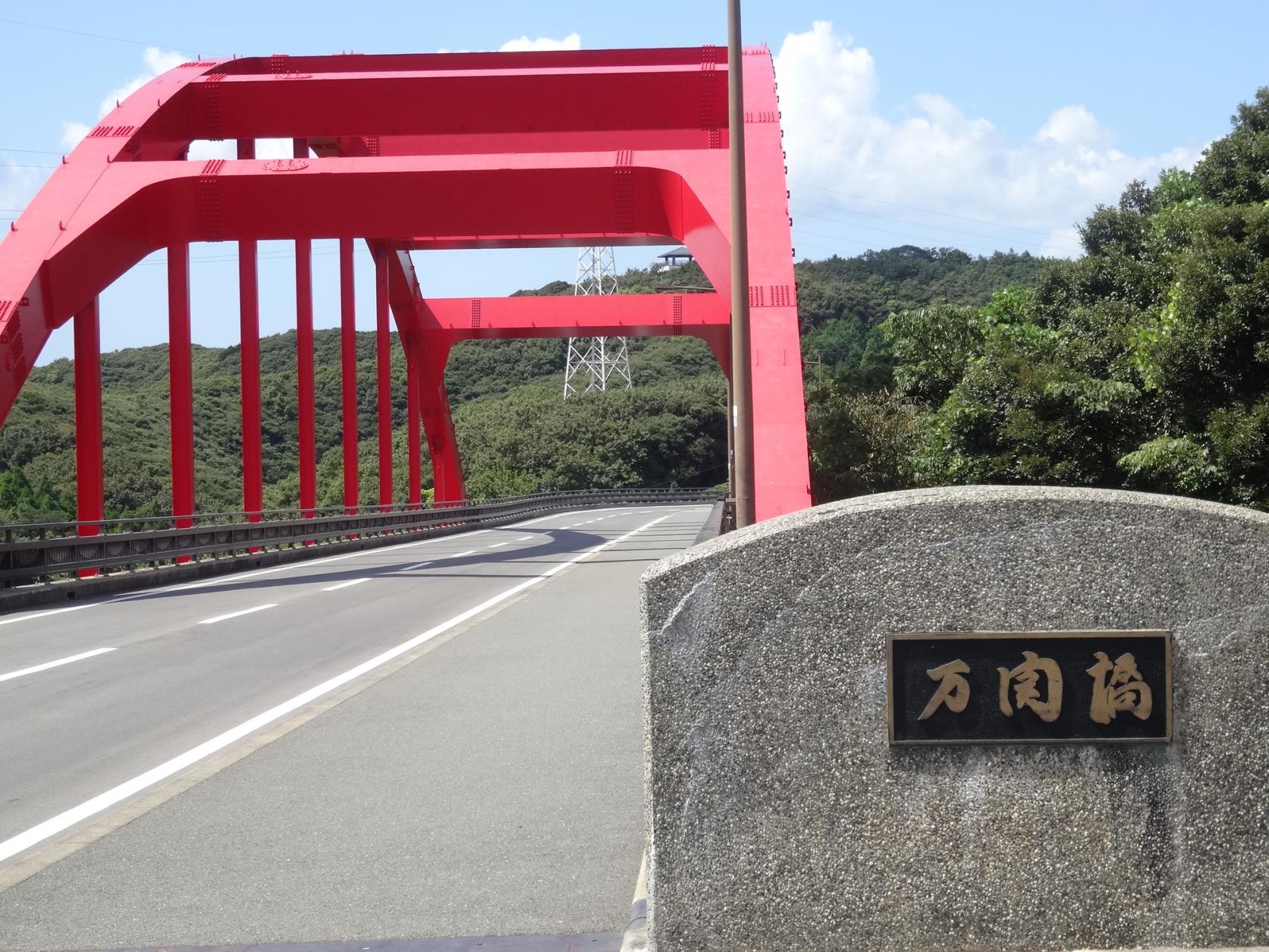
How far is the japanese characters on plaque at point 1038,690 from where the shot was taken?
151 inches

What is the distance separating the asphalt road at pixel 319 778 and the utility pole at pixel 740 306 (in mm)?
2025

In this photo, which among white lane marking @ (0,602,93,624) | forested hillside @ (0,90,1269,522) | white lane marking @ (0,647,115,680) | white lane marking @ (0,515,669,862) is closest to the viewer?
white lane marking @ (0,515,669,862)

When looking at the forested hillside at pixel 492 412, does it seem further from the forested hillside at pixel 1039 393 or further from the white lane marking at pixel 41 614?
the white lane marking at pixel 41 614

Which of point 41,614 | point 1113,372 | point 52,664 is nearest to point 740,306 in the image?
point 1113,372

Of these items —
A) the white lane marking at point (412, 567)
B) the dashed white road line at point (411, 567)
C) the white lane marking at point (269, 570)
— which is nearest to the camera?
the white lane marking at point (269, 570)

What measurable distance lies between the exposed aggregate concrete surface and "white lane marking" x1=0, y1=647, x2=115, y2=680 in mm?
8290

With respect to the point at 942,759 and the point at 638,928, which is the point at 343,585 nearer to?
the point at 638,928

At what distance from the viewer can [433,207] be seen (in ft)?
69.1

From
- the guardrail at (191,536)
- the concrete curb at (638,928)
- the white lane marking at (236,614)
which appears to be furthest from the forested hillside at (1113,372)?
the concrete curb at (638,928)

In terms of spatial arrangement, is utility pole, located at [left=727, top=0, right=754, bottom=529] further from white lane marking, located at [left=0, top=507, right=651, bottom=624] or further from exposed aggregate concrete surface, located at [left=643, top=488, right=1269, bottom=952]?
exposed aggregate concrete surface, located at [left=643, top=488, right=1269, bottom=952]

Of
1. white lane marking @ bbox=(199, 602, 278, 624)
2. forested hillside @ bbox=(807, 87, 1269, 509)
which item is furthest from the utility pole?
white lane marking @ bbox=(199, 602, 278, 624)

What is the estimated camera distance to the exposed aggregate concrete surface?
3.79 metres

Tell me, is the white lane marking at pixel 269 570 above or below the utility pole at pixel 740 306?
below

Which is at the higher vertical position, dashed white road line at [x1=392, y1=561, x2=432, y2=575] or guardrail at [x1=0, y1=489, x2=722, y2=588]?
guardrail at [x1=0, y1=489, x2=722, y2=588]
